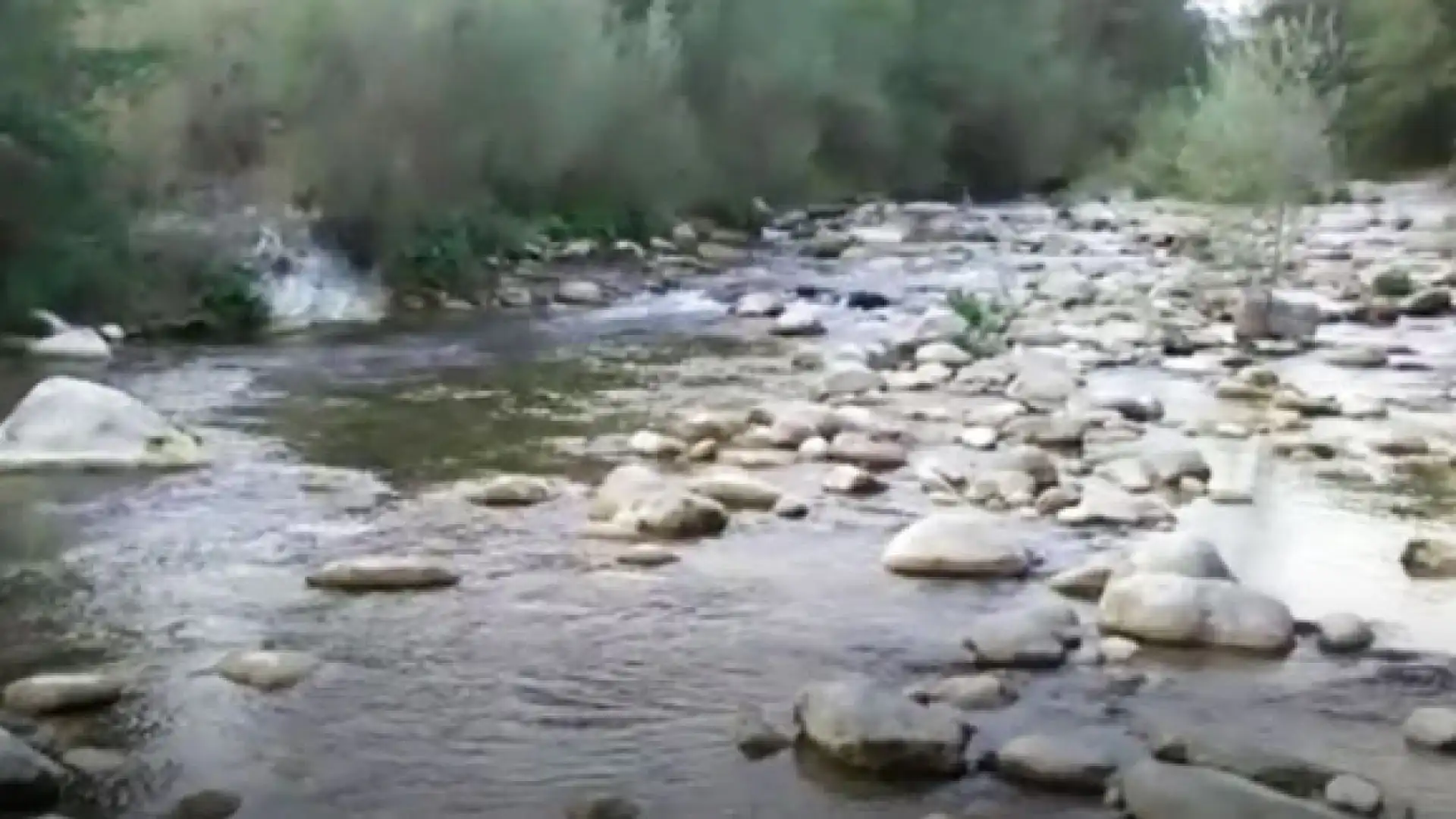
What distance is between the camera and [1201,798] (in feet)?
13.1

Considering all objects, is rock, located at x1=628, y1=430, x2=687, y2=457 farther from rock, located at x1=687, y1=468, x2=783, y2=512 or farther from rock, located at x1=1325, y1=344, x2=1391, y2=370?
rock, located at x1=1325, y1=344, x2=1391, y2=370

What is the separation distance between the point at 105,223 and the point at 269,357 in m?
1.50

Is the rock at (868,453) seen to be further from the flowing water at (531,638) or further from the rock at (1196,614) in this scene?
the rock at (1196,614)

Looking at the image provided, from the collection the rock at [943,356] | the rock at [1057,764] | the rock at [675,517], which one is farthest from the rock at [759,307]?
the rock at [1057,764]

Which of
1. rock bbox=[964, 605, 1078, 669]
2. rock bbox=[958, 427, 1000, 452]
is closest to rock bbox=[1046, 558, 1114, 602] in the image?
rock bbox=[964, 605, 1078, 669]

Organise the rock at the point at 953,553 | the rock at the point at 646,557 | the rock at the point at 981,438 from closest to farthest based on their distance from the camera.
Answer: the rock at the point at 953,553, the rock at the point at 646,557, the rock at the point at 981,438

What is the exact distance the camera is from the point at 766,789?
4.31 metres

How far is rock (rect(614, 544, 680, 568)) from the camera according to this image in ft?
20.9

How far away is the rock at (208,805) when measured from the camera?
4094mm

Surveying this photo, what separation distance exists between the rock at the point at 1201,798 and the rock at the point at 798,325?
8993 mm

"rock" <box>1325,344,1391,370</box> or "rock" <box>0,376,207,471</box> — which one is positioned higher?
"rock" <box>0,376,207,471</box>

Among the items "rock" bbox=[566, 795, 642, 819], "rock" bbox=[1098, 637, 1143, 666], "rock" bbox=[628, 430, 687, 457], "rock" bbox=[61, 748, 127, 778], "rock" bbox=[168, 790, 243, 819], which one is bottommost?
"rock" bbox=[628, 430, 687, 457]

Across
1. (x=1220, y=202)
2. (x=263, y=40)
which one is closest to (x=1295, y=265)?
(x=1220, y=202)

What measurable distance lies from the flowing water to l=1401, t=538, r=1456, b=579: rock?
92 millimetres
